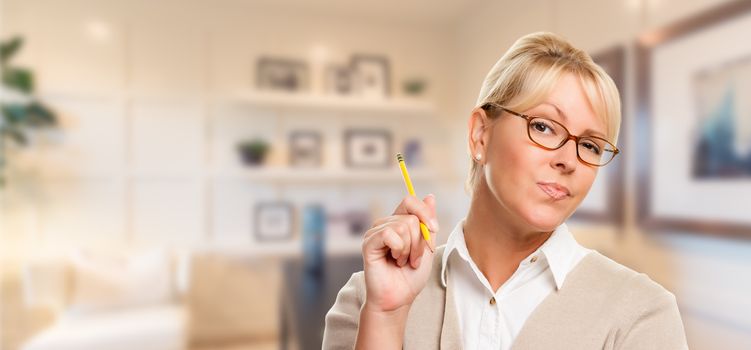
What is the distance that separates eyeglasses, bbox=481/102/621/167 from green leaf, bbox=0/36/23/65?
61.6 inches

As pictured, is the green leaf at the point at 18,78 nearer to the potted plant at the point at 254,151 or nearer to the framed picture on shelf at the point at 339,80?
the potted plant at the point at 254,151

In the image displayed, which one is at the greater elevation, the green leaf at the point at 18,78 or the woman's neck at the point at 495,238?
the green leaf at the point at 18,78

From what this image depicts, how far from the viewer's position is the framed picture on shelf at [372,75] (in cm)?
95

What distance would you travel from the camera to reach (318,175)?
106cm

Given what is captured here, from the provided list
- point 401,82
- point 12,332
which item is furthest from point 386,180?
point 12,332

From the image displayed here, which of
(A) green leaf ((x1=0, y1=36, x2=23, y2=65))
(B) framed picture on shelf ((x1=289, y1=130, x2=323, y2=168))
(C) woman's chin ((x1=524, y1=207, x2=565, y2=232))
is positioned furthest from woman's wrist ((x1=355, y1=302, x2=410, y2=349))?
Answer: (A) green leaf ((x1=0, y1=36, x2=23, y2=65))

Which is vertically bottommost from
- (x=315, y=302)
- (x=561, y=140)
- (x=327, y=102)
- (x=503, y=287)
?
(x=315, y=302)

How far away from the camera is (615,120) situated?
207 millimetres

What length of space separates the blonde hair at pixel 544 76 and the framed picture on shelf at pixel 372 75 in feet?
2.34

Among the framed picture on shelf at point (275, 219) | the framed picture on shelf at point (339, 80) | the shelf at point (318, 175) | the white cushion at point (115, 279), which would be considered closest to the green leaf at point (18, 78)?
the white cushion at point (115, 279)

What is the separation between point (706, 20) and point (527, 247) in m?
Answer: 0.41

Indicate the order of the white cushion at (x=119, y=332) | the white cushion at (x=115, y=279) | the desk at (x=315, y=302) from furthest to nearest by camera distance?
the white cushion at (x=115, y=279), the white cushion at (x=119, y=332), the desk at (x=315, y=302)

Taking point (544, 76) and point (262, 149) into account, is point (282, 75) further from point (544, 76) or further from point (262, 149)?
point (544, 76)

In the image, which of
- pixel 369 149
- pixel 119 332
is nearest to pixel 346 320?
pixel 369 149
